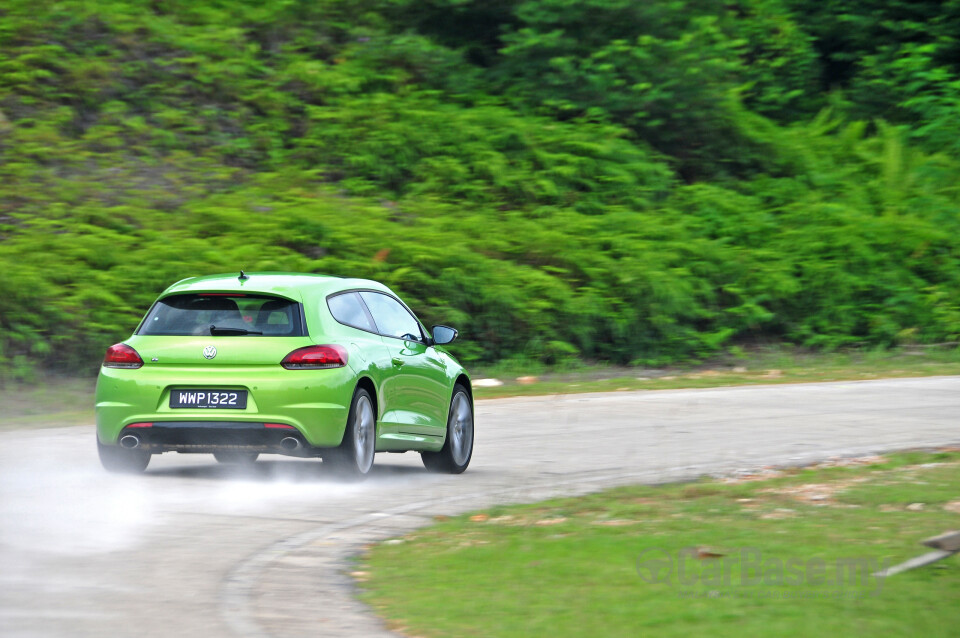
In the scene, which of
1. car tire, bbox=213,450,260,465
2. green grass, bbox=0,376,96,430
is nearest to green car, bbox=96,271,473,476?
car tire, bbox=213,450,260,465

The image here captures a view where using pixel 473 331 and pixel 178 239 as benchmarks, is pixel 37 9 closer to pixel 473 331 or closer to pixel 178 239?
pixel 178 239

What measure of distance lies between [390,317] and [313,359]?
175 cm

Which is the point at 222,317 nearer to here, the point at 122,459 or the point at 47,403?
the point at 122,459

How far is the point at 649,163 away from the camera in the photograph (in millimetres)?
30484

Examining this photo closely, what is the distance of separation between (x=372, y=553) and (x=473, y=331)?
1527 cm

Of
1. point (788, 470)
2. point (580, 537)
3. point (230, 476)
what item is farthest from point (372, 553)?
point (788, 470)

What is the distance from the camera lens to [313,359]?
35.2 feet

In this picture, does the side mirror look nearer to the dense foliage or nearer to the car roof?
the car roof

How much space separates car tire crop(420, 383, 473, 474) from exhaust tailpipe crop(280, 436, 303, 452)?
2010 mm

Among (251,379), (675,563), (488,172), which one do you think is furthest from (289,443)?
(488,172)

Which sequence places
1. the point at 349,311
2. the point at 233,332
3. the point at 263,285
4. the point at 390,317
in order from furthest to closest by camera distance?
1. the point at 390,317
2. the point at 349,311
3. the point at 263,285
4. the point at 233,332

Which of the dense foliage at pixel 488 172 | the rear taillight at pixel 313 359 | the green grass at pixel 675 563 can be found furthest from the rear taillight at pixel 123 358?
the dense foliage at pixel 488 172

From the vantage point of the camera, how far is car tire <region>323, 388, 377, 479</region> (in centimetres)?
1084

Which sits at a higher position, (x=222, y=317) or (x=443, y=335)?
(x=222, y=317)
